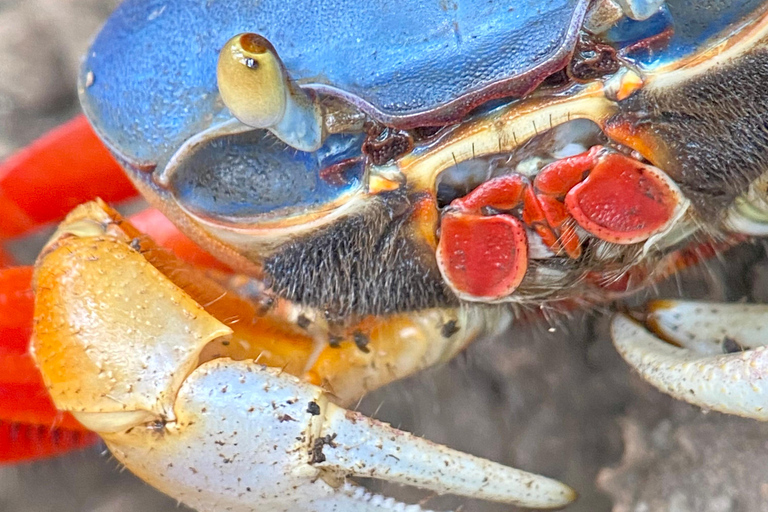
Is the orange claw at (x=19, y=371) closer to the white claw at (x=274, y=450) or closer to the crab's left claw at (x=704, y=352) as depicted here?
the white claw at (x=274, y=450)

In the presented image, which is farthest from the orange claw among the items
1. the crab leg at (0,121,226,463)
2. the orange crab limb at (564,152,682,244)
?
the orange crab limb at (564,152,682,244)

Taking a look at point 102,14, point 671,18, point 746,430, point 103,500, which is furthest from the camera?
point 102,14

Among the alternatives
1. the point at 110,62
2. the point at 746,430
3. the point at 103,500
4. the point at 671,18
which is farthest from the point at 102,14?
the point at 746,430

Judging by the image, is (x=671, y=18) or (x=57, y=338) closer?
(x=671, y=18)

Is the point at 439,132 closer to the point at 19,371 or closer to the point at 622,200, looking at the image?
the point at 622,200

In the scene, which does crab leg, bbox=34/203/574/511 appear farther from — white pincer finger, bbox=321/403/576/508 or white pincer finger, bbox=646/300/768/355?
white pincer finger, bbox=646/300/768/355

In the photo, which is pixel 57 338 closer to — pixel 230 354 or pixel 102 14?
pixel 230 354
